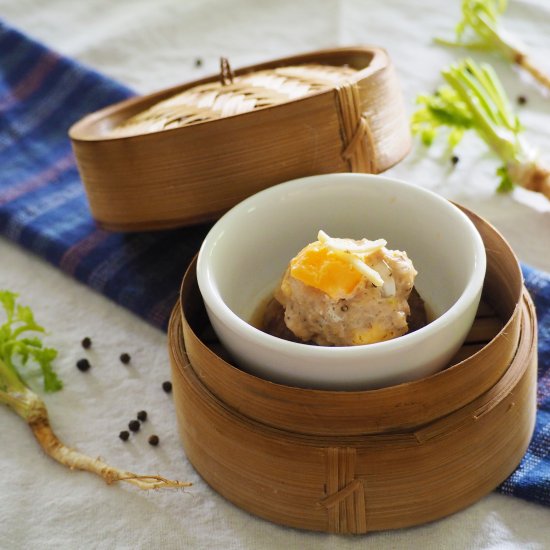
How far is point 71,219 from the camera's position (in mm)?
2092

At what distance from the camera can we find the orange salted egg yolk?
134cm

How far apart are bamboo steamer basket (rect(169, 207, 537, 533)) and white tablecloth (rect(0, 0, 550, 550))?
0.18 feet

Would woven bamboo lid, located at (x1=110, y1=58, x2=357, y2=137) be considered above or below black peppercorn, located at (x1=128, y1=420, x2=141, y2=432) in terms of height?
above

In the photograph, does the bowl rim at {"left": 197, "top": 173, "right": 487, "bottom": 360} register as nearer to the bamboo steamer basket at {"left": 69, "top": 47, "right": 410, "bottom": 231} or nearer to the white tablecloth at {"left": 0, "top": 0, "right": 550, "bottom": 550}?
the bamboo steamer basket at {"left": 69, "top": 47, "right": 410, "bottom": 231}

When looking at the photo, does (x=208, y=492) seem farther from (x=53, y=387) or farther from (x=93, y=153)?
(x=93, y=153)

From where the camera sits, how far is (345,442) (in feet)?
4.17

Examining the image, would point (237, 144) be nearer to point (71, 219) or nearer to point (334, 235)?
point (334, 235)

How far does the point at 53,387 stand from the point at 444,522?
0.78 metres

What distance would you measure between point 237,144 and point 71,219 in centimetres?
67

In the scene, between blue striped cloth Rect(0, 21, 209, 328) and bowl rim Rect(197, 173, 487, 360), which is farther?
blue striped cloth Rect(0, 21, 209, 328)

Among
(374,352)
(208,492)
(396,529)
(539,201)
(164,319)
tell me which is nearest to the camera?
(374,352)

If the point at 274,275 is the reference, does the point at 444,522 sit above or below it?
below

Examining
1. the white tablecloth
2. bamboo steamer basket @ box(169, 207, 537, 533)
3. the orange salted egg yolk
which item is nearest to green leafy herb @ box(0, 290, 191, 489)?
the white tablecloth


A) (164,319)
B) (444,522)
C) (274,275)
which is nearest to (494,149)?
(274,275)
